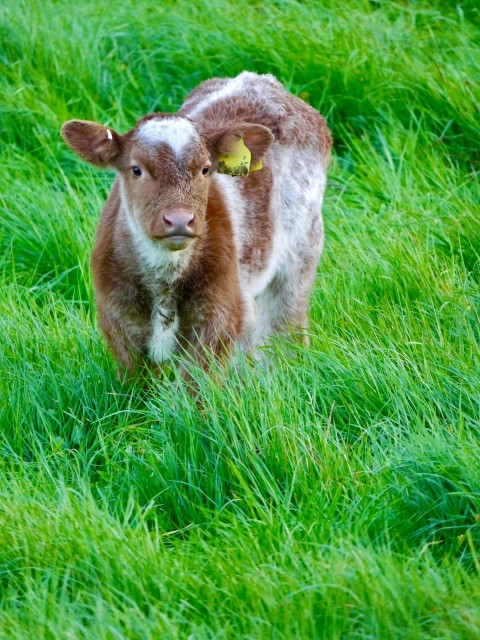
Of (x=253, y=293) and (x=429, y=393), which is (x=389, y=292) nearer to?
(x=253, y=293)

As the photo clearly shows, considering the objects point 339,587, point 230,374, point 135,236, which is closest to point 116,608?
point 339,587

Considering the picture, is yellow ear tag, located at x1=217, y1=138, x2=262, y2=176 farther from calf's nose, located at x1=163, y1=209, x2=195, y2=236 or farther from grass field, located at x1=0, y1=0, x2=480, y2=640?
grass field, located at x1=0, y1=0, x2=480, y2=640

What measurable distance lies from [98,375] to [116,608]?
1752mm

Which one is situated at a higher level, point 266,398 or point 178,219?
point 178,219

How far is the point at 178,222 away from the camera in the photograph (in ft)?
15.0

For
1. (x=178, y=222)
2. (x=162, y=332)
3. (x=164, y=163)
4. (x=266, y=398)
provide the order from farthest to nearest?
(x=162, y=332)
(x=164, y=163)
(x=178, y=222)
(x=266, y=398)

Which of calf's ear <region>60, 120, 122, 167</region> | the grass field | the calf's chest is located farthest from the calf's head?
the grass field

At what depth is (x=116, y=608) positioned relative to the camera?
339 cm

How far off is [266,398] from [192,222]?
81cm

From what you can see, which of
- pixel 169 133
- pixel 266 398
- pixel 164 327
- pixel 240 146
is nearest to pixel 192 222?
pixel 169 133

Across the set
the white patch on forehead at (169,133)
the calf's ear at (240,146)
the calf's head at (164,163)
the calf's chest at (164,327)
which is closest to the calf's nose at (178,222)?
the calf's head at (164,163)

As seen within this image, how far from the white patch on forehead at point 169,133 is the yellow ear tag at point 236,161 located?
268 millimetres

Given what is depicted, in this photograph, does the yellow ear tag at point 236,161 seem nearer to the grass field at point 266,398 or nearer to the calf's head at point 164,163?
the calf's head at point 164,163

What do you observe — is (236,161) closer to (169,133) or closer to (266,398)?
(169,133)
